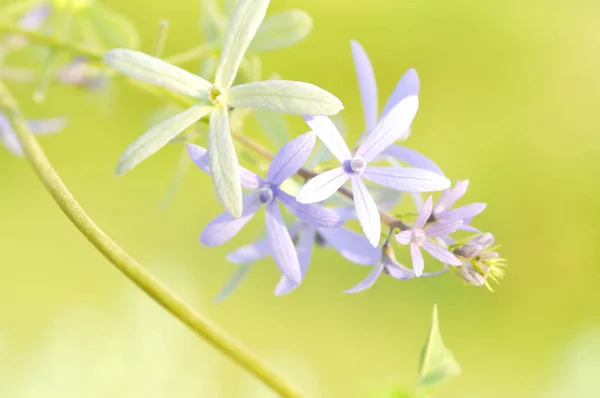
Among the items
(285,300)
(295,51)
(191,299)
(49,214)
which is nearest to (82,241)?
(49,214)

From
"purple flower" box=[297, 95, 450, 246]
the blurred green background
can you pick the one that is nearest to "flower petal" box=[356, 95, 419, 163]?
"purple flower" box=[297, 95, 450, 246]

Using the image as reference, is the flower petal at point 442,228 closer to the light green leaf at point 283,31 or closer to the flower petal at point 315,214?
the flower petal at point 315,214

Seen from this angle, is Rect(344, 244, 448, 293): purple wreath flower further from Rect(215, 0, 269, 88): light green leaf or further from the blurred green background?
the blurred green background

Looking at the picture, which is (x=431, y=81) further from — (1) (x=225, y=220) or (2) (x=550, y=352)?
(1) (x=225, y=220)

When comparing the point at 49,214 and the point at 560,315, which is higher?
the point at 560,315

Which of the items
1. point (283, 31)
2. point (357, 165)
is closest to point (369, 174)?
point (357, 165)

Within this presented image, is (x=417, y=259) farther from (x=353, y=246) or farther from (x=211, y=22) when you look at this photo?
(x=211, y=22)
